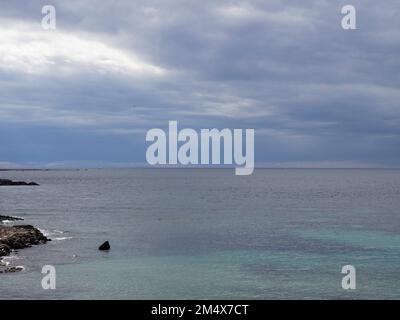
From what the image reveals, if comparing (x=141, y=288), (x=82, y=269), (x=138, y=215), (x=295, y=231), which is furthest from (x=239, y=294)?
(x=138, y=215)

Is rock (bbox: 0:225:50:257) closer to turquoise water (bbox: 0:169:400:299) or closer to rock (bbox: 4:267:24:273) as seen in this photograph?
turquoise water (bbox: 0:169:400:299)

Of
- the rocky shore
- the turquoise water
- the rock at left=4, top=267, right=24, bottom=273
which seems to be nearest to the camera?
the turquoise water

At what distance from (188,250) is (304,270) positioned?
1691cm

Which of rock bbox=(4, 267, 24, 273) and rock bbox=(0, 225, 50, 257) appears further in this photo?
rock bbox=(0, 225, 50, 257)

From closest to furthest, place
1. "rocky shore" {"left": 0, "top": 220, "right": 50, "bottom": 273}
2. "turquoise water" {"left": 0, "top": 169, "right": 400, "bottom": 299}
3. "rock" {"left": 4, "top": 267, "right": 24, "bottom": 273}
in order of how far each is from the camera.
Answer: "turquoise water" {"left": 0, "top": 169, "right": 400, "bottom": 299}, "rock" {"left": 4, "top": 267, "right": 24, "bottom": 273}, "rocky shore" {"left": 0, "top": 220, "right": 50, "bottom": 273}

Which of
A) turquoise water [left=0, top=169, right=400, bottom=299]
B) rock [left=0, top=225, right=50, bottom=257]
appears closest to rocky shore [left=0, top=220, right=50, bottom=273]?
rock [left=0, top=225, right=50, bottom=257]

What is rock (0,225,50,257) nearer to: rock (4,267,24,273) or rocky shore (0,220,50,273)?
rocky shore (0,220,50,273)

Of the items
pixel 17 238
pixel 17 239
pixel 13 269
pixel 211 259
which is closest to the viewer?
pixel 13 269

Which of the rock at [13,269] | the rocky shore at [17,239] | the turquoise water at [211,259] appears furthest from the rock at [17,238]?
the rock at [13,269]

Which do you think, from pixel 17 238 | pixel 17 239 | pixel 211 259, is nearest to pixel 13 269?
pixel 17 239

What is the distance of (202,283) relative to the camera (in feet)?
143

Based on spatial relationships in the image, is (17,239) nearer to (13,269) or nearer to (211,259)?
(13,269)

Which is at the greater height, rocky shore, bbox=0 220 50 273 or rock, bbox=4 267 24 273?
rocky shore, bbox=0 220 50 273

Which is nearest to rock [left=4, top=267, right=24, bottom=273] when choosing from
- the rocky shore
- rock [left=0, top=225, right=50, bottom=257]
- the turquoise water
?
the turquoise water
